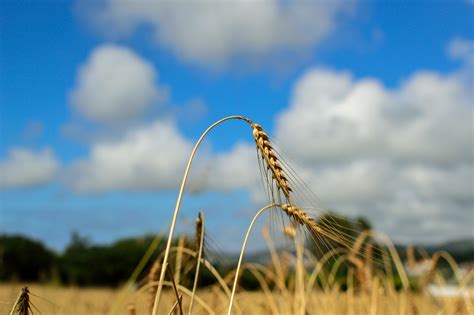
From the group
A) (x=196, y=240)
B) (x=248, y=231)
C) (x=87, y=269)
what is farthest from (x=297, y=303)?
(x=87, y=269)

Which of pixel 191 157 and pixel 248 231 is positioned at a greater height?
pixel 191 157

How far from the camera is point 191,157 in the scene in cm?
125

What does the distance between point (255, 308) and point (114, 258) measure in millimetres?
12587

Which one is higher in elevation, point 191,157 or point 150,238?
point 150,238

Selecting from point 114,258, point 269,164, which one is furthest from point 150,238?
point 269,164

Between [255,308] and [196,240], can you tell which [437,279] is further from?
[196,240]

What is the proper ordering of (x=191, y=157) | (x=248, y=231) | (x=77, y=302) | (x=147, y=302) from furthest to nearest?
(x=77, y=302), (x=147, y=302), (x=248, y=231), (x=191, y=157)

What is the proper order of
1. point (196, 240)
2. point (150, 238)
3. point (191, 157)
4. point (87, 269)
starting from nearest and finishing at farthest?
point (191, 157) < point (196, 240) < point (87, 269) < point (150, 238)

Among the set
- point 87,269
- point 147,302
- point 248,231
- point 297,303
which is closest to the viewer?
point 248,231

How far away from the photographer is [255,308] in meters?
3.88

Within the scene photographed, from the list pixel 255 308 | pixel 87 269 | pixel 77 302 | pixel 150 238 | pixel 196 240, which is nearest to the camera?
pixel 196 240

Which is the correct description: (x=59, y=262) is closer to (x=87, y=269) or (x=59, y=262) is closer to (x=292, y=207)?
(x=87, y=269)

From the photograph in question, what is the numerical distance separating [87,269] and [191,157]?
1507 cm

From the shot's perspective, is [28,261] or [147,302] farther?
[28,261]
